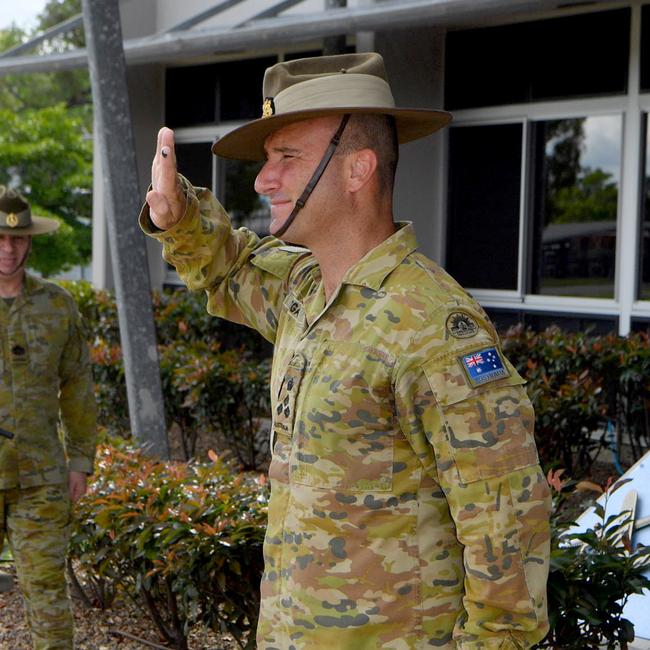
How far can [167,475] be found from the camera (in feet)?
14.5

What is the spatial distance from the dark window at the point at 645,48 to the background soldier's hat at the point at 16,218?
5.27 m

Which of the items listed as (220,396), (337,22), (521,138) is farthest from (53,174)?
(220,396)

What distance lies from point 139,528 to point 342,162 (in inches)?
85.7

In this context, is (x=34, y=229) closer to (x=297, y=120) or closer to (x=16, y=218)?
(x=16, y=218)

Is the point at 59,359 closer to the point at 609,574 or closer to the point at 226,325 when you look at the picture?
the point at 609,574

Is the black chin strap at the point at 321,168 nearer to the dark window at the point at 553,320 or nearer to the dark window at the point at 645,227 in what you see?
the dark window at the point at 553,320

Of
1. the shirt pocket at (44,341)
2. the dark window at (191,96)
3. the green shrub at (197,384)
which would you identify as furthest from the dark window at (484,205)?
the shirt pocket at (44,341)

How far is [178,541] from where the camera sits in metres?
3.76

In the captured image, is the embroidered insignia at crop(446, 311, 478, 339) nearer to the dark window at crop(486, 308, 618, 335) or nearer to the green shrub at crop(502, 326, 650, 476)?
the green shrub at crop(502, 326, 650, 476)

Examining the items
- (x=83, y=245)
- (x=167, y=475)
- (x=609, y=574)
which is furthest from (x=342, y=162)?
(x=83, y=245)

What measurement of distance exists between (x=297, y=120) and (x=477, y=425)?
75cm

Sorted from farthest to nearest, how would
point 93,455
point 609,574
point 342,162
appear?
point 93,455, point 609,574, point 342,162

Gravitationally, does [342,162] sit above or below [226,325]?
above

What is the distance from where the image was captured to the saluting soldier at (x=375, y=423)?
79.4 inches
